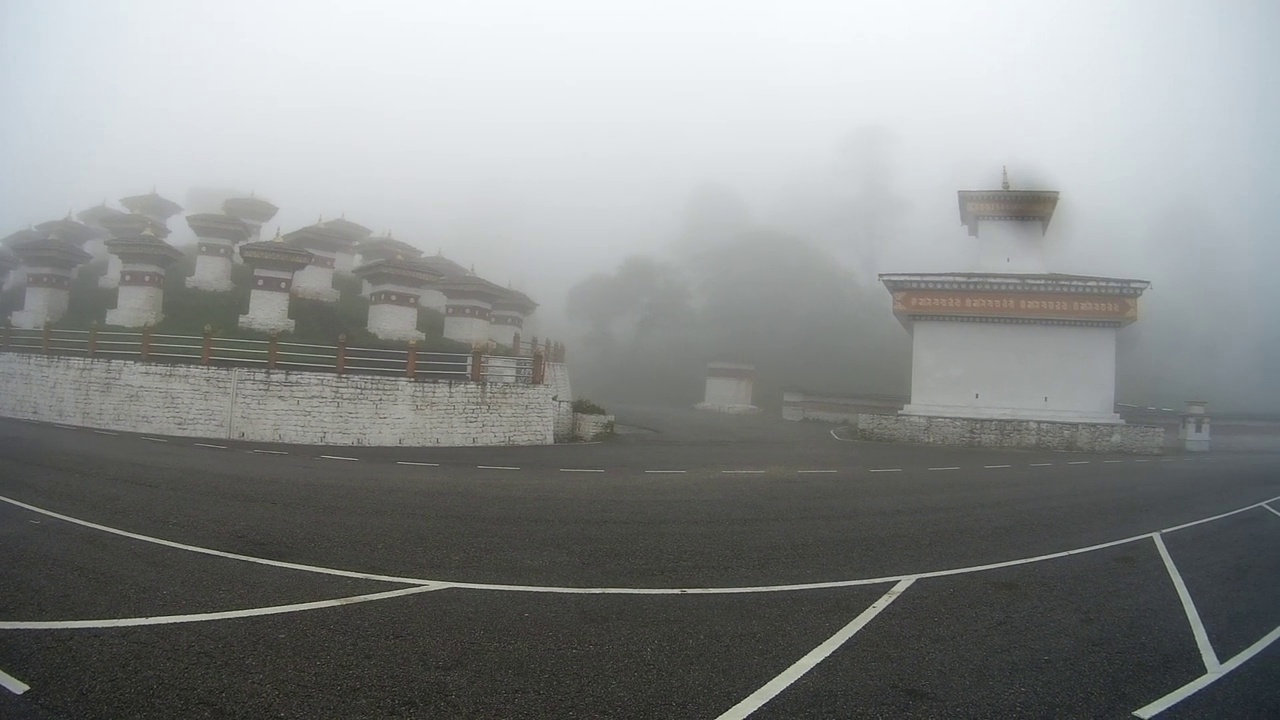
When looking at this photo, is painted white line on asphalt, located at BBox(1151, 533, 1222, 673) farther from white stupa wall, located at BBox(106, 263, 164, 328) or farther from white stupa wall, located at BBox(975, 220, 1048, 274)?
white stupa wall, located at BBox(106, 263, 164, 328)

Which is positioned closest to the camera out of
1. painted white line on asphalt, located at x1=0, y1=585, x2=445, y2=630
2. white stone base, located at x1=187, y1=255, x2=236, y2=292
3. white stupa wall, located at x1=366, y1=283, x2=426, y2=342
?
painted white line on asphalt, located at x1=0, y1=585, x2=445, y2=630

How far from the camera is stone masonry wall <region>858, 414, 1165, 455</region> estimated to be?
20.7 m

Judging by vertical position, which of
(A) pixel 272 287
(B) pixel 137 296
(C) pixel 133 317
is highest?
(A) pixel 272 287

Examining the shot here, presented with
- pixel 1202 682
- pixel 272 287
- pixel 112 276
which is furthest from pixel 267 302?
pixel 1202 682

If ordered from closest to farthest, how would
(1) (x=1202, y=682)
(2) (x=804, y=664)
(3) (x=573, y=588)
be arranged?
1. (2) (x=804, y=664)
2. (1) (x=1202, y=682)
3. (3) (x=573, y=588)

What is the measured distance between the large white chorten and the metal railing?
14.5 m

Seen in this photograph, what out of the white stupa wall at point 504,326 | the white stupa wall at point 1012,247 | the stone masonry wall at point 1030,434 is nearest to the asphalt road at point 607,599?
the stone masonry wall at point 1030,434

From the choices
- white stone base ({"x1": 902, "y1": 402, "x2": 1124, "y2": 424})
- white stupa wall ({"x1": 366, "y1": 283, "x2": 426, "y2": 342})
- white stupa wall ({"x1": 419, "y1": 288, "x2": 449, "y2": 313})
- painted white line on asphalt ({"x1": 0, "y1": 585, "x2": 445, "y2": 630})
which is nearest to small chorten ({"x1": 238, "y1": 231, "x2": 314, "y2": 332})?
white stupa wall ({"x1": 366, "y1": 283, "x2": 426, "y2": 342})

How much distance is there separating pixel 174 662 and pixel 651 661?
284 cm

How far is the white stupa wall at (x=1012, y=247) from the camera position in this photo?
86.3 ft

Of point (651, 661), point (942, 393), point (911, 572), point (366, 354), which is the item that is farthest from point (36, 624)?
point (942, 393)

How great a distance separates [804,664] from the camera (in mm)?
3984

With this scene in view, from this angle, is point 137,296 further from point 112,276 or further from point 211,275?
point 112,276

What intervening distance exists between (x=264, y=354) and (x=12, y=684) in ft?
51.2
